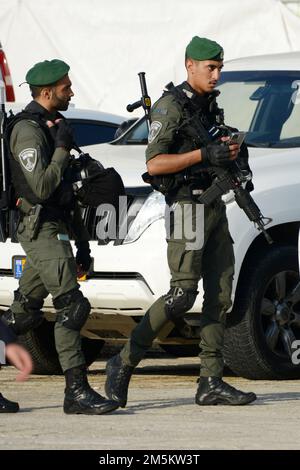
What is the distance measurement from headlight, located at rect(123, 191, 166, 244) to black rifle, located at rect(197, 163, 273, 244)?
920 mm

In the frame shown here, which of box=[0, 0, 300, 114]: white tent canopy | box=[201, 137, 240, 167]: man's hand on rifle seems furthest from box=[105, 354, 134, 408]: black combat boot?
box=[0, 0, 300, 114]: white tent canopy

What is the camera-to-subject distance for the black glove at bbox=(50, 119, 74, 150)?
25.5ft

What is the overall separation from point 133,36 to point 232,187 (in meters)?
10.2

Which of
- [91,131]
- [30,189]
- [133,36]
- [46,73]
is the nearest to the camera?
[30,189]

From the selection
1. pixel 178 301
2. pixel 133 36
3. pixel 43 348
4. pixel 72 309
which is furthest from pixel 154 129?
pixel 133 36

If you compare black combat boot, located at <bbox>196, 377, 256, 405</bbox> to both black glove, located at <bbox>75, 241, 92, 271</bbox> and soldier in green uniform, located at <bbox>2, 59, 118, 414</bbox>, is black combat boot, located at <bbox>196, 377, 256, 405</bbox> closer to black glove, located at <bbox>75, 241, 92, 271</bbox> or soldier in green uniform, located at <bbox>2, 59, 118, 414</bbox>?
soldier in green uniform, located at <bbox>2, 59, 118, 414</bbox>

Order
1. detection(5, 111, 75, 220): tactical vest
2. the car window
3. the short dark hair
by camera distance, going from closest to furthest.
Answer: detection(5, 111, 75, 220): tactical vest → the short dark hair → the car window

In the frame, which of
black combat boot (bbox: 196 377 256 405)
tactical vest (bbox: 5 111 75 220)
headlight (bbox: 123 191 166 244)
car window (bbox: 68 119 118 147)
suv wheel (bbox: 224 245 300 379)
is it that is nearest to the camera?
tactical vest (bbox: 5 111 75 220)

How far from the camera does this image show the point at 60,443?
22.6 ft

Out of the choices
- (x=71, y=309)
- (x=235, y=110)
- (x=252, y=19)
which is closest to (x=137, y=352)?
(x=71, y=309)

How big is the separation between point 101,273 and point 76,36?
9.40 m

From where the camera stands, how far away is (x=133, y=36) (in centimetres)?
1808

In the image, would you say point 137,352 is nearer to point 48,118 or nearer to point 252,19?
point 48,118

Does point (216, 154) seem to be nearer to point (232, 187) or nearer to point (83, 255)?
point (232, 187)
